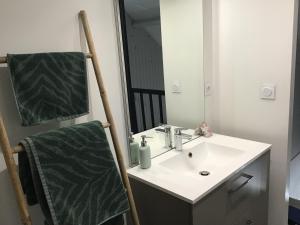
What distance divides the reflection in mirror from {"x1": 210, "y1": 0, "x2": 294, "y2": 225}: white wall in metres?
0.16

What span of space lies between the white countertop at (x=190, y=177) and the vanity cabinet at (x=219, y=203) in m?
0.03

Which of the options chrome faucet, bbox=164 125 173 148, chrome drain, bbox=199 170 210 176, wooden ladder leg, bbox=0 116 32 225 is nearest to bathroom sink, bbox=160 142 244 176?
chrome drain, bbox=199 170 210 176

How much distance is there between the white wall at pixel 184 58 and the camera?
176cm

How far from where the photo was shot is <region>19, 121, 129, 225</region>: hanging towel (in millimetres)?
954

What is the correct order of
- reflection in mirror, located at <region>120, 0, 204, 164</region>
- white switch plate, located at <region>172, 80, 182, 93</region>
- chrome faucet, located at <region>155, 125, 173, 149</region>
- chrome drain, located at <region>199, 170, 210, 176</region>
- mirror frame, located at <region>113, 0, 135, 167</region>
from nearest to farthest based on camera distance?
mirror frame, located at <region>113, 0, 135, 167</region>
reflection in mirror, located at <region>120, 0, 204, 164</region>
chrome drain, located at <region>199, 170, 210, 176</region>
chrome faucet, located at <region>155, 125, 173, 149</region>
white switch plate, located at <region>172, 80, 182, 93</region>

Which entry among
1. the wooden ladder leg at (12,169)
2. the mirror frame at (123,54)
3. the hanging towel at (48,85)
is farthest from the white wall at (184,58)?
the wooden ladder leg at (12,169)

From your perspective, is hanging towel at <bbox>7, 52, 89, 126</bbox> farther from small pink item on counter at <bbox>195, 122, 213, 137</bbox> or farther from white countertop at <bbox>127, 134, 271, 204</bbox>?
small pink item on counter at <bbox>195, 122, 213, 137</bbox>

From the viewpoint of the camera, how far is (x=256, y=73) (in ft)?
5.81

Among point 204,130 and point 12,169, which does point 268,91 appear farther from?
point 12,169

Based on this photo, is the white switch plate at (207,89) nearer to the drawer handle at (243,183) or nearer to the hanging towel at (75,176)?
the drawer handle at (243,183)

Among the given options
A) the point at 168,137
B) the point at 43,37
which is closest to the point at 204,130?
the point at 168,137

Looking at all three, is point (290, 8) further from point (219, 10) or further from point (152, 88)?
point (152, 88)

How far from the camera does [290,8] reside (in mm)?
1545

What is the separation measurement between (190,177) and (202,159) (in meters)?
0.43
